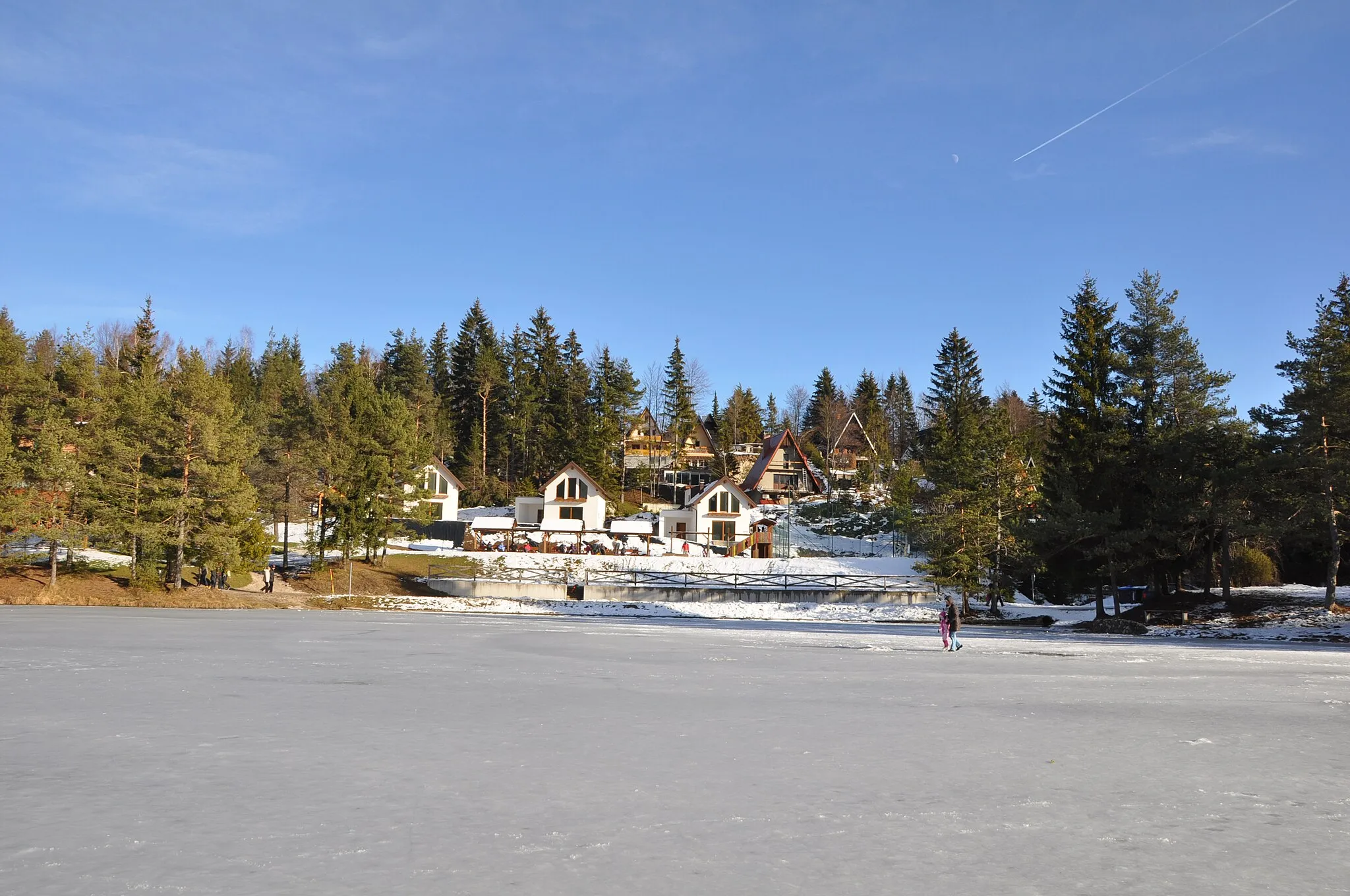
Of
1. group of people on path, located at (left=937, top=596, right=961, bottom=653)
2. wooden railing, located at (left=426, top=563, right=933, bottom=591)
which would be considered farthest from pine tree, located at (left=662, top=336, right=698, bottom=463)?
group of people on path, located at (left=937, top=596, right=961, bottom=653)

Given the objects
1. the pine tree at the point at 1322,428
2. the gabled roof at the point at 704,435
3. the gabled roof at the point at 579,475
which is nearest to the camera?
the pine tree at the point at 1322,428

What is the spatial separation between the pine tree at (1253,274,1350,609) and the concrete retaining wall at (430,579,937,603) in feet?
61.6

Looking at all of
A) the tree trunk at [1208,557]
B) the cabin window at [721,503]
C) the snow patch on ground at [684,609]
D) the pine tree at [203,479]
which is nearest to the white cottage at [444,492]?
the cabin window at [721,503]

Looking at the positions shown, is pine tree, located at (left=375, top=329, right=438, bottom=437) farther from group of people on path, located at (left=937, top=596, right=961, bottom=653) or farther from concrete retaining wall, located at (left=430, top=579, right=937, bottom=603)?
group of people on path, located at (left=937, top=596, right=961, bottom=653)

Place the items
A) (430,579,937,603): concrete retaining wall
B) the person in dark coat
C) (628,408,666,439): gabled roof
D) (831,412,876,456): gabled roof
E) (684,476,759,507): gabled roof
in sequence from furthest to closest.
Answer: (628,408,666,439): gabled roof → (831,412,876,456): gabled roof → (684,476,759,507): gabled roof → (430,579,937,603): concrete retaining wall → the person in dark coat

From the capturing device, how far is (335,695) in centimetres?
1473

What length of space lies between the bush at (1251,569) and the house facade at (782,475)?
41499 millimetres

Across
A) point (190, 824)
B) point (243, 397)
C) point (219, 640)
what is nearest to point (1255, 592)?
point (219, 640)

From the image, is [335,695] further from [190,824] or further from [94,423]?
[94,423]

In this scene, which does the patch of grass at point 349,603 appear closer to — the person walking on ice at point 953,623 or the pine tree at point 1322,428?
the person walking on ice at point 953,623

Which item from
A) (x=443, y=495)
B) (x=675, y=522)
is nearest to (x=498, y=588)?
(x=675, y=522)

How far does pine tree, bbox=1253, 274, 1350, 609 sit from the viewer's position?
33.7m

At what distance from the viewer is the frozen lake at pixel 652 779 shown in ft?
22.0

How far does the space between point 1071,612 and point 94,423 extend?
51140mm
